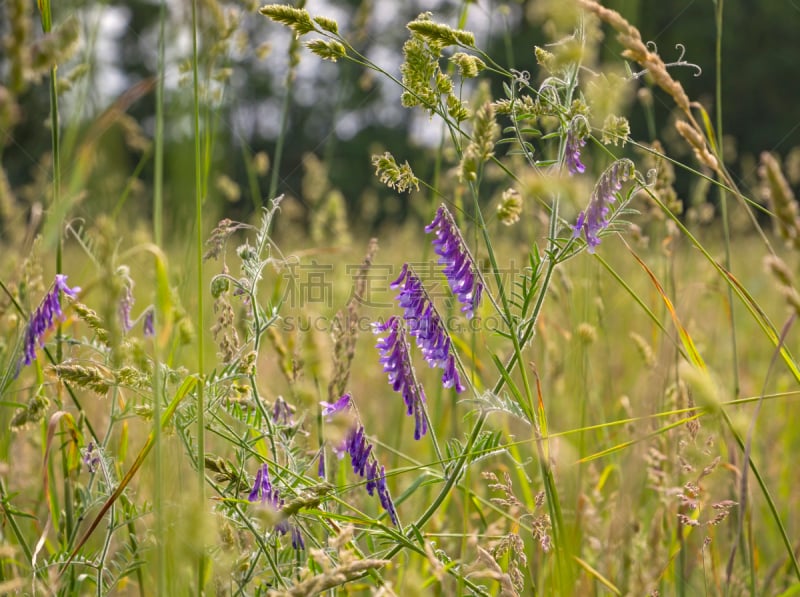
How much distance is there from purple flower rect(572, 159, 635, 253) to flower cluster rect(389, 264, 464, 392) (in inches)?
Answer: 10.1

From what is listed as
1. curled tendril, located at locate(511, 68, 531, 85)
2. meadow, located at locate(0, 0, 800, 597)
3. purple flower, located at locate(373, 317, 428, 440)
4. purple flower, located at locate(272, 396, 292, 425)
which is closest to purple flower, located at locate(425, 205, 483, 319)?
meadow, located at locate(0, 0, 800, 597)

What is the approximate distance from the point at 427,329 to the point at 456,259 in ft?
0.39

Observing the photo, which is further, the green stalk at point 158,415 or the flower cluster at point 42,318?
the flower cluster at point 42,318

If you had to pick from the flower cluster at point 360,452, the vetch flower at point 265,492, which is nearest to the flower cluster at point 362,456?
the flower cluster at point 360,452

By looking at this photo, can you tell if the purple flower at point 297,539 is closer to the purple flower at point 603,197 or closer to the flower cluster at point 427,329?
the flower cluster at point 427,329

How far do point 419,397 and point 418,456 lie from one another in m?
1.39

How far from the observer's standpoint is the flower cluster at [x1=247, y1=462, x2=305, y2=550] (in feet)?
3.55

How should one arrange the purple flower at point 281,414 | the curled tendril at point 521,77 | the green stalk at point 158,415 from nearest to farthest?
1. the green stalk at point 158,415
2. the curled tendril at point 521,77
3. the purple flower at point 281,414

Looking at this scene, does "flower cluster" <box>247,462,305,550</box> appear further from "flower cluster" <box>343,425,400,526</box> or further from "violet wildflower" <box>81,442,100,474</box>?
"violet wildflower" <box>81,442,100,474</box>

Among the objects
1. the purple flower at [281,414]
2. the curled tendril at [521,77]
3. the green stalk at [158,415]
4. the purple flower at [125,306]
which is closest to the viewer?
the green stalk at [158,415]

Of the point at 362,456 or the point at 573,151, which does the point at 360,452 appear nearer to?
the point at 362,456

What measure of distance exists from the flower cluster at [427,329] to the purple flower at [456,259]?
48 millimetres

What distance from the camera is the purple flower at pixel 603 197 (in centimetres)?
110

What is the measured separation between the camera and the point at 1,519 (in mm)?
1329
